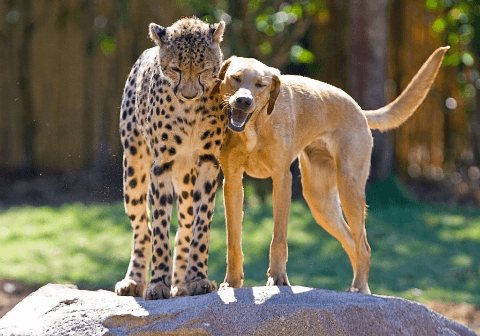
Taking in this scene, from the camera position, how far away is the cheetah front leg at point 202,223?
4.52 metres

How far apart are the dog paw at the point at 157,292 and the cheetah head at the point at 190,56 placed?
3.75 ft

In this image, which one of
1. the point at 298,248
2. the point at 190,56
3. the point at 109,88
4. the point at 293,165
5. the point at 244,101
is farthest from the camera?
the point at 109,88

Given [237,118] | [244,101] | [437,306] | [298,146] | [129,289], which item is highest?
[244,101]

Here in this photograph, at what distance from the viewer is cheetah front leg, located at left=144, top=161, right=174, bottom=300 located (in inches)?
177

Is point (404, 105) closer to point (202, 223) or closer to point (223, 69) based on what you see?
point (223, 69)

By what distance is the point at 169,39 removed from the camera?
4418 millimetres

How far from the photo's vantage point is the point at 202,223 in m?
4.55

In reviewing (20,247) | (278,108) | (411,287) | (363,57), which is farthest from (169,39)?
(363,57)

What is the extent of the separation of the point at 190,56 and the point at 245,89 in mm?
396

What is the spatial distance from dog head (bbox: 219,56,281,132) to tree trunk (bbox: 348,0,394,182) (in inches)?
229

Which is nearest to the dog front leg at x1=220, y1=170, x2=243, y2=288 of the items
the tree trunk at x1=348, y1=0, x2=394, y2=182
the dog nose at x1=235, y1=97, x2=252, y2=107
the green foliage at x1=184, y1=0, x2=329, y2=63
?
the dog nose at x1=235, y1=97, x2=252, y2=107

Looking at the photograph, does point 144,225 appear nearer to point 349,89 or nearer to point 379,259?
point 379,259

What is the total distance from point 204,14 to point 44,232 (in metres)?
3.51

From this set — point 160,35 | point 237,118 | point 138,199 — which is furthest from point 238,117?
point 138,199
